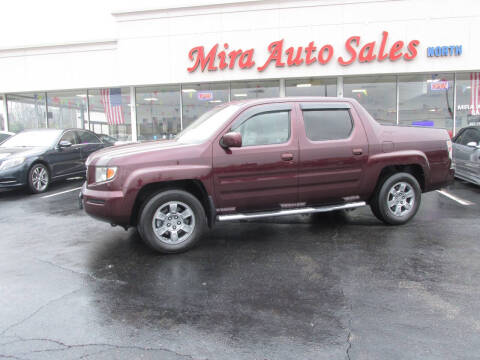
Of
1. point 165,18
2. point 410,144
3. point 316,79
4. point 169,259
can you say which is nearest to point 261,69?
point 316,79

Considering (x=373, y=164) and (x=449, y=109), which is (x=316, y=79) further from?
(x=373, y=164)

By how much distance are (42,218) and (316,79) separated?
11412mm

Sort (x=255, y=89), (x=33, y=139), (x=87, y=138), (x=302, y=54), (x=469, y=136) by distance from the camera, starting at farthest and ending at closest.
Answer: (x=255, y=89) < (x=302, y=54) < (x=87, y=138) < (x=33, y=139) < (x=469, y=136)

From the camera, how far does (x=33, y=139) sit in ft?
32.4

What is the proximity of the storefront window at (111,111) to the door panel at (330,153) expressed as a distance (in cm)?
1289

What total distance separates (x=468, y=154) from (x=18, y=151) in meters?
10.6

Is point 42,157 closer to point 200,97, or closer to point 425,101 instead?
point 200,97

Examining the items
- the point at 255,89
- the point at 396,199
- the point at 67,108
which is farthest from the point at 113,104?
the point at 396,199

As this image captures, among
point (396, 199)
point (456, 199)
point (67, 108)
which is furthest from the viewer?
point (67, 108)

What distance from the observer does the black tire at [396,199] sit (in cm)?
553

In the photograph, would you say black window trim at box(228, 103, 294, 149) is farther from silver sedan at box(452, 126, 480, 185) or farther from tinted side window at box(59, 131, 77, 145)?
tinted side window at box(59, 131, 77, 145)

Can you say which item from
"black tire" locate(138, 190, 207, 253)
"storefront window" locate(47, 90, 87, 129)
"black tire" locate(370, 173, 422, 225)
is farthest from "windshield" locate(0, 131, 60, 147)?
"black tire" locate(370, 173, 422, 225)

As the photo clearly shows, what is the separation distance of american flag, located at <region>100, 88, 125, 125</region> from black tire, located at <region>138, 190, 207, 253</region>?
13.3 metres

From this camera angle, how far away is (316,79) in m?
14.8
